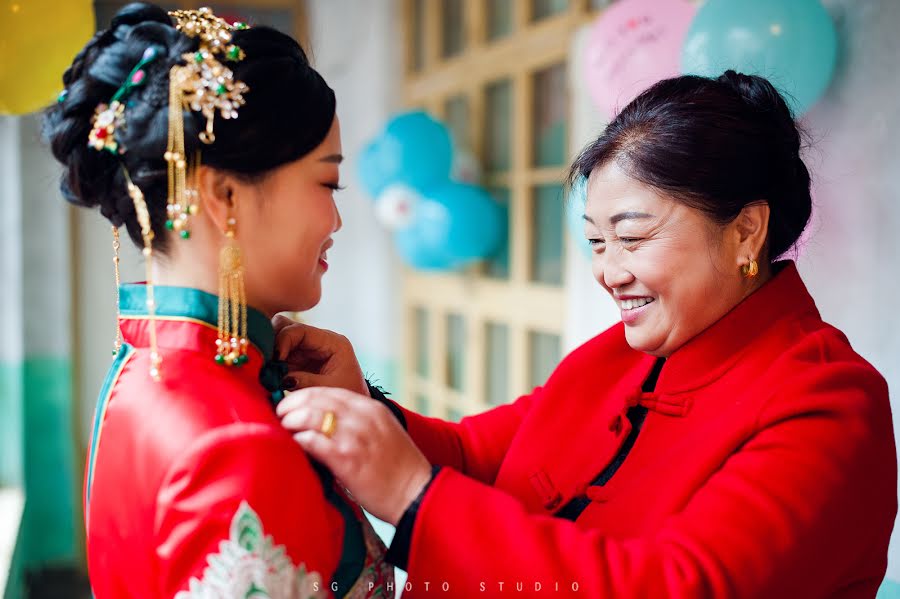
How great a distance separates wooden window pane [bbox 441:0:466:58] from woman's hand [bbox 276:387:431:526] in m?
3.39

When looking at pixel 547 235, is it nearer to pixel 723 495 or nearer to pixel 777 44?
pixel 777 44

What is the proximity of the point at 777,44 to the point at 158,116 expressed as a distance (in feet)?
4.46

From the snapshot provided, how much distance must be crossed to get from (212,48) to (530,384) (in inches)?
104

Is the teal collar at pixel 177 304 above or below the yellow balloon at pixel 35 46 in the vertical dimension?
below

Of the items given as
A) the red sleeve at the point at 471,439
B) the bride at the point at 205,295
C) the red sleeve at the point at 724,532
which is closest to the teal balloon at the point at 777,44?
the red sleeve at the point at 471,439

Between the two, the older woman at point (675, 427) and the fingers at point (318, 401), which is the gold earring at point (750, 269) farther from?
the fingers at point (318, 401)

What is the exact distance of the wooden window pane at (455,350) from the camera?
4.14 meters

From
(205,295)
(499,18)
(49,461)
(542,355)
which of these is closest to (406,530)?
(205,295)

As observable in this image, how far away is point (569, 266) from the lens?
9.70ft

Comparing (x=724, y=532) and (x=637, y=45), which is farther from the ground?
(x=637, y=45)

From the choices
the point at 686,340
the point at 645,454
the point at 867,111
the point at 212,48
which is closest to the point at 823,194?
the point at 867,111

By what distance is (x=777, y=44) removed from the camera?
1779 mm

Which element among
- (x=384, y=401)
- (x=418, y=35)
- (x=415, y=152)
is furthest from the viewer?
(x=418, y=35)

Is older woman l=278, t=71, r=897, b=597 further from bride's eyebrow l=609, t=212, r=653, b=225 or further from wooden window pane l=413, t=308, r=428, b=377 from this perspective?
wooden window pane l=413, t=308, r=428, b=377
